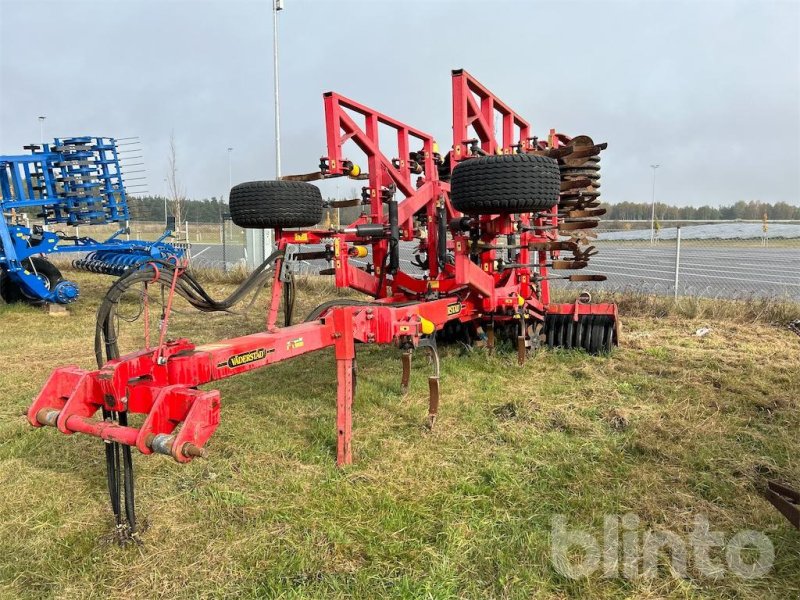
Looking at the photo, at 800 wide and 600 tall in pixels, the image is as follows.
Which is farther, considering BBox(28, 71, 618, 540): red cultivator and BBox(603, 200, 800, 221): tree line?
BBox(603, 200, 800, 221): tree line

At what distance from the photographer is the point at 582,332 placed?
6754 mm

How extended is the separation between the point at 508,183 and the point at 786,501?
2580mm

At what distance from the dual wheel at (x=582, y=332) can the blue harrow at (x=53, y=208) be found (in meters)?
7.42

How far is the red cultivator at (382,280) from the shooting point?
2.84m

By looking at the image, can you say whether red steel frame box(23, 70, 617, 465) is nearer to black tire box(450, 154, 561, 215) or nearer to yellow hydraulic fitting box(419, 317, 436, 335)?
yellow hydraulic fitting box(419, 317, 436, 335)

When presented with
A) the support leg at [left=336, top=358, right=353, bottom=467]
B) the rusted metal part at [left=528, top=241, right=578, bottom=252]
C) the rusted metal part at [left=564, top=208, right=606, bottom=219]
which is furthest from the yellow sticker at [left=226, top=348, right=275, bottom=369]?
the rusted metal part at [left=564, top=208, right=606, bottom=219]

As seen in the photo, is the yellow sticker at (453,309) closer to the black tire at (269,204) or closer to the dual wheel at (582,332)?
the black tire at (269,204)

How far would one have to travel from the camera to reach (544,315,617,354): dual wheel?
657cm

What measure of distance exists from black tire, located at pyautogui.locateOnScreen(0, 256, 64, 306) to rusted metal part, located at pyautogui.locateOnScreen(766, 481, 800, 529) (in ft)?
38.5

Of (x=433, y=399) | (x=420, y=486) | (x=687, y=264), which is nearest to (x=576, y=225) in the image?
A: (x=433, y=399)

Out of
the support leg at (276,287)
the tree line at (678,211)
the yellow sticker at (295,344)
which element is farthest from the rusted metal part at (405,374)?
the tree line at (678,211)

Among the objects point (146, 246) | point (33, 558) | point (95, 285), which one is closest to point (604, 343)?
point (33, 558)

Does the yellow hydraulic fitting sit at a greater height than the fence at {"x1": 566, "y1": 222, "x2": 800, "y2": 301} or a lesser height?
greater

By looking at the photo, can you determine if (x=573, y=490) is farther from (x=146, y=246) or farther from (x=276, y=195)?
(x=146, y=246)
